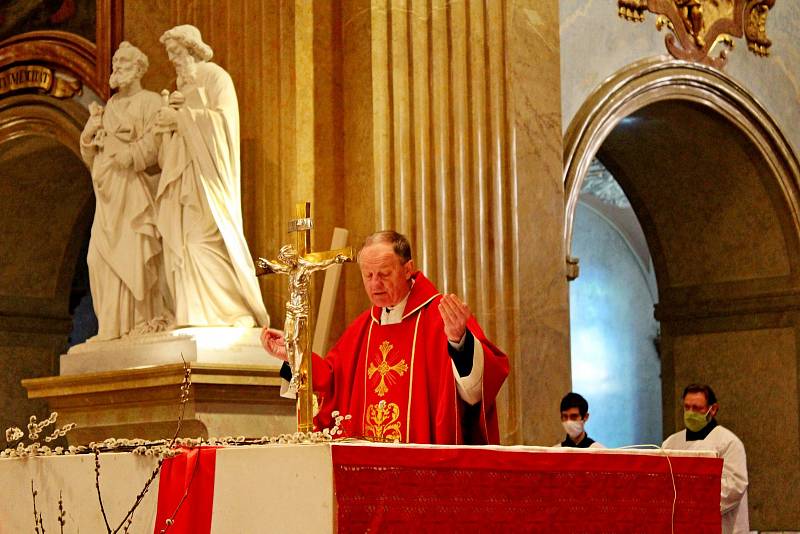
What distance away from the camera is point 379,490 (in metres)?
3.55

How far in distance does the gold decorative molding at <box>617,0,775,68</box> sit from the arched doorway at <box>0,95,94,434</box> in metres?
4.26

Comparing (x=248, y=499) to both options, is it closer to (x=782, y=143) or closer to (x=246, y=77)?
(x=246, y=77)

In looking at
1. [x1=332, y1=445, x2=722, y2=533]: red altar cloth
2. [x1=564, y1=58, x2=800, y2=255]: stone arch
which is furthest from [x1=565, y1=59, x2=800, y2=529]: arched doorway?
[x1=332, y1=445, x2=722, y2=533]: red altar cloth

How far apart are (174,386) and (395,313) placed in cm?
219

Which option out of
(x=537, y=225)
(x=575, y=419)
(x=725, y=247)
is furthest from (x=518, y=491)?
(x=725, y=247)

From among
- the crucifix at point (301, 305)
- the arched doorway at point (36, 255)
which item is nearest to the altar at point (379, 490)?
the crucifix at point (301, 305)

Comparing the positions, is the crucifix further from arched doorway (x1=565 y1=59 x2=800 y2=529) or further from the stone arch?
arched doorway (x1=565 y1=59 x2=800 y2=529)

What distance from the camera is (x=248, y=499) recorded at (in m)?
3.64

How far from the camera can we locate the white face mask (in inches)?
290

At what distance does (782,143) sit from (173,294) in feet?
17.2

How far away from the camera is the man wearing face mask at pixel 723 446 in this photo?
7070 mm

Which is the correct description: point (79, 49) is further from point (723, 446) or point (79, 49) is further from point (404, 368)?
point (404, 368)

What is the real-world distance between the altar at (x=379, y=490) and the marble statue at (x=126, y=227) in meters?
2.99

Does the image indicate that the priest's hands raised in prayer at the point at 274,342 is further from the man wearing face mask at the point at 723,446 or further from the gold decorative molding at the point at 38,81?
the gold decorative molding at the point at 38,81
